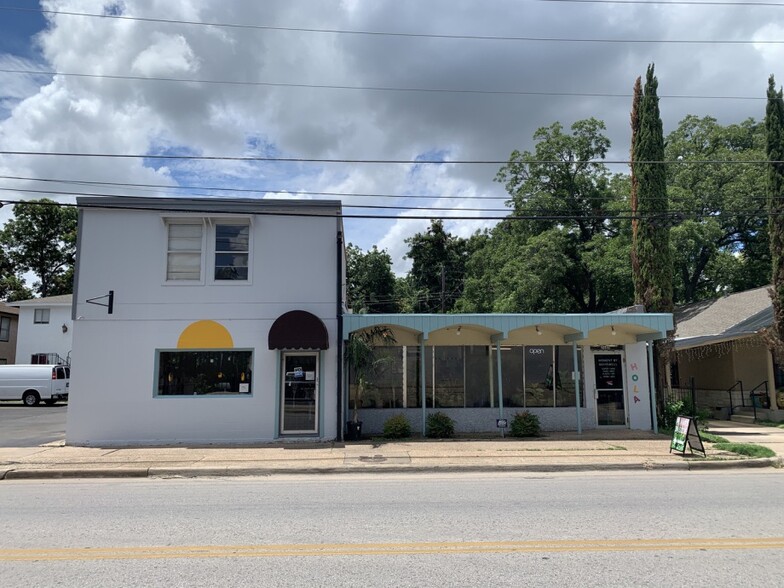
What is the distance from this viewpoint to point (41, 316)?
119ft

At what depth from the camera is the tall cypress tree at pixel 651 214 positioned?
18.9 m

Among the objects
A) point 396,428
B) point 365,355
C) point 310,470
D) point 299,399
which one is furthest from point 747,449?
point 299,399

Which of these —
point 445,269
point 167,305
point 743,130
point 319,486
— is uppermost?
point 743,130

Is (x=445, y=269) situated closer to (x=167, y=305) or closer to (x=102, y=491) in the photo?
(x=167, y=305)

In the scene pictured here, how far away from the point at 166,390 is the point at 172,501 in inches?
267

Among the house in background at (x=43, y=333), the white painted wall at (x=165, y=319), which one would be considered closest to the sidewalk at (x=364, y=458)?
the white painted wall at (x=165, y=319)

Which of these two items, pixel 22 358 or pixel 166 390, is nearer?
pixel 166 390

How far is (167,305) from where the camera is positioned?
14.8 metres

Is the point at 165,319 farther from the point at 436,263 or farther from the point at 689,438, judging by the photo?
the point at 436,263

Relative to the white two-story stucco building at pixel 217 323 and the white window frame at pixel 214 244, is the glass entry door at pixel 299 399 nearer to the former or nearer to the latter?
the white two-story stucco building at pixel 217 323

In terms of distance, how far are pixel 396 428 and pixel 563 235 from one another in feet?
58.7

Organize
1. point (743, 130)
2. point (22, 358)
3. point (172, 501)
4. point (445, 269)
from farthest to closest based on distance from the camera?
point (445, 269) → point (22, 358) → point (743, 130) → point (172, 501)

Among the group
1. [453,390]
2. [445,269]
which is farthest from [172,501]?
[445,269]

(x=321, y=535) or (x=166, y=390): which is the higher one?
(x=166, y=390)
